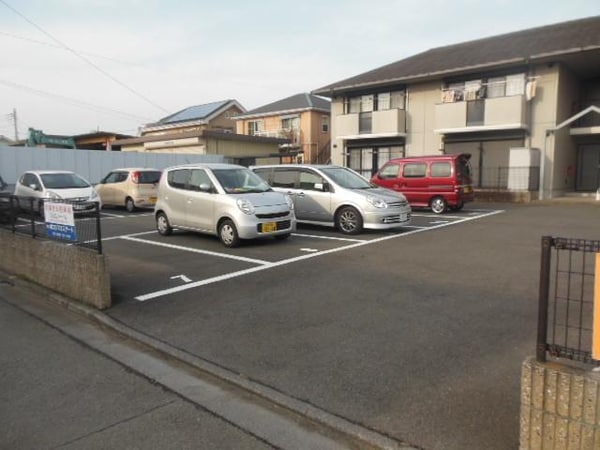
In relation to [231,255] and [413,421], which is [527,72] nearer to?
[231,255]

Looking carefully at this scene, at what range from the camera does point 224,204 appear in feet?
28.7

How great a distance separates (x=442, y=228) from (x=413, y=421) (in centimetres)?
884

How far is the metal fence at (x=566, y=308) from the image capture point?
2.31 metres

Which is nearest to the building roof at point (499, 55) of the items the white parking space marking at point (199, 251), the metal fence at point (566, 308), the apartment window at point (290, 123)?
the apartment window at point (290, 123)

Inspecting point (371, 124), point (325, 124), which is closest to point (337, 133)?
point (371, 124)

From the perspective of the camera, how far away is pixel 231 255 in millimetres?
8016

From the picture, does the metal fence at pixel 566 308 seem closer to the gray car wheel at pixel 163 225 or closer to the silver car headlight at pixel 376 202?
the silver car headlight at pixel 376 202

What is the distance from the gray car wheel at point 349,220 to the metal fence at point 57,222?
5.88m

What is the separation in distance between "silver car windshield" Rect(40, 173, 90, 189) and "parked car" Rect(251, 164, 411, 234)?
7.00 meters

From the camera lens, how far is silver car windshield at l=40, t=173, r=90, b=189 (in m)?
14.1

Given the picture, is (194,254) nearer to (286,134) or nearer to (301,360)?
(301,360)

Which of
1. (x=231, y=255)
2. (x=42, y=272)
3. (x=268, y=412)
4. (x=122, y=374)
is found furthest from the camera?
(x=231, y=255)

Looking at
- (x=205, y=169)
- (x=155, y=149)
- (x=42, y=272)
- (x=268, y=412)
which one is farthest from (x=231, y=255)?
(x=155, y=149)

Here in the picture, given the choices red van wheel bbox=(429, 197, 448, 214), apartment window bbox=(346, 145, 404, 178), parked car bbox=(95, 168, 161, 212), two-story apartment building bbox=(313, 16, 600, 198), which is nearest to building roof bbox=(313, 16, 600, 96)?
two-story apartment building bbox=(313, 16, 600, 198)
